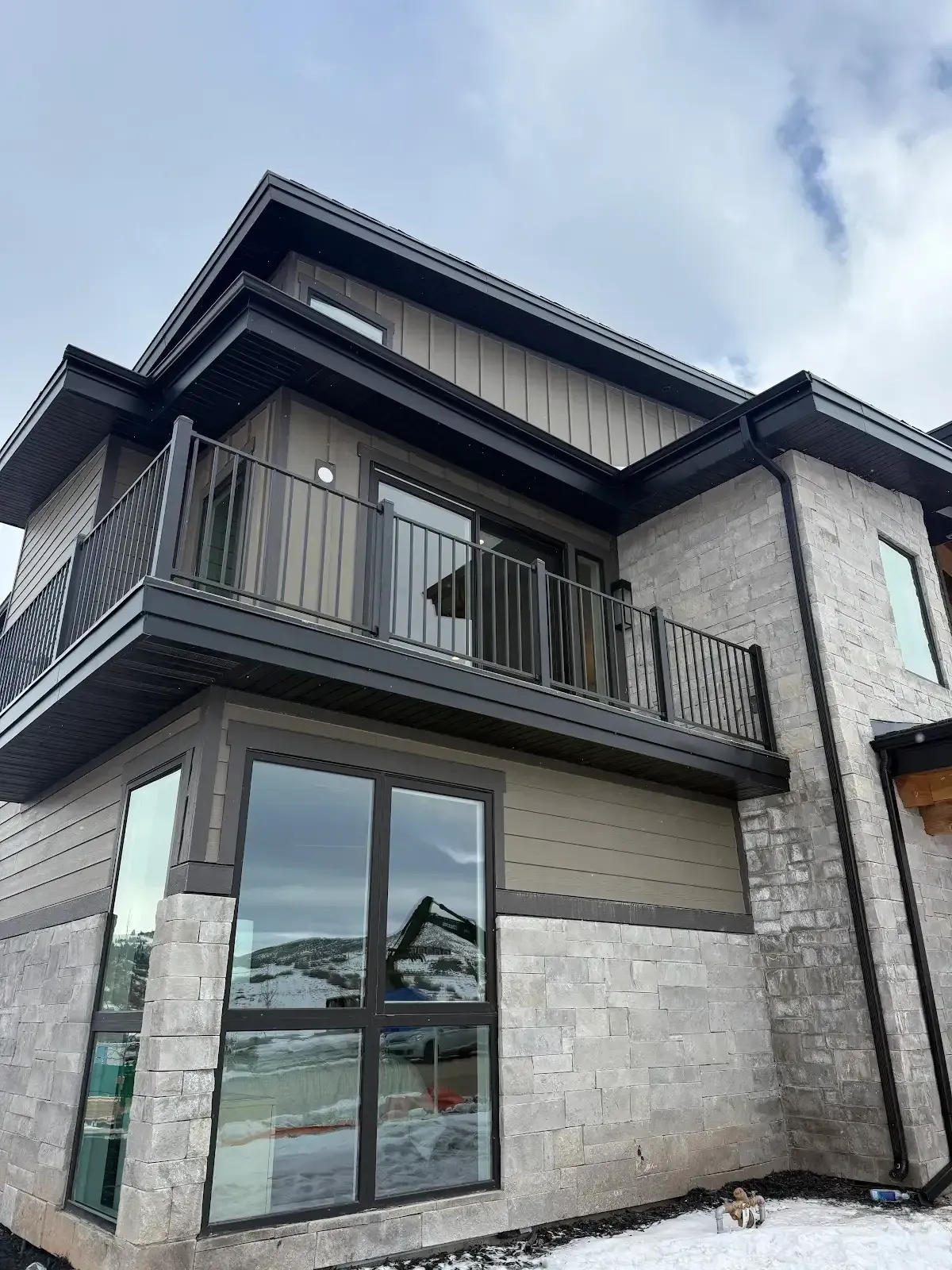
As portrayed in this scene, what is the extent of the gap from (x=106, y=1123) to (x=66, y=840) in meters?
2.42

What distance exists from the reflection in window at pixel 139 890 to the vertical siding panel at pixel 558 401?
18.0 feet

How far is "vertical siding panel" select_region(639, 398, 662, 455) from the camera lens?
33.7 ft

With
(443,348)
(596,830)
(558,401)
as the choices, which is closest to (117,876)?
(596,830)

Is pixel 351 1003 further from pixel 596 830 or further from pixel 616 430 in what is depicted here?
pixel 616 430

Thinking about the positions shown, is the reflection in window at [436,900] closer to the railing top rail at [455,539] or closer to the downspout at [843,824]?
the railing top rail at [455,539]

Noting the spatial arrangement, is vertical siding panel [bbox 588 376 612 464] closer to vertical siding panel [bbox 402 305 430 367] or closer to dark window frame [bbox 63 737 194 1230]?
vertical siding panel [bbox 402 305 430 367]

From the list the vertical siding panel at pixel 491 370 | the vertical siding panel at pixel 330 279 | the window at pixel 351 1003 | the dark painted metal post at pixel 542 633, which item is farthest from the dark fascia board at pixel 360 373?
the window at pixel 351 1003

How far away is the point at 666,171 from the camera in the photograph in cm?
2373

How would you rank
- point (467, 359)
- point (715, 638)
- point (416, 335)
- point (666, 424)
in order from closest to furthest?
point (715, 638) < point (416, 335) < point (467, 359) < point (666, 424)

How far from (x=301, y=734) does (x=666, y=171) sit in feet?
76.3

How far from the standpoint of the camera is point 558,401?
31.0ft

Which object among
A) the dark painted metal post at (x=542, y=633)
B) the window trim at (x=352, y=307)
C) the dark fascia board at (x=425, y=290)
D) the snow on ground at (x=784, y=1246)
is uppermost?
the dark fascia board at (x=425, y=290)

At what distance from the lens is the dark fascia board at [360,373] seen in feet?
20.9

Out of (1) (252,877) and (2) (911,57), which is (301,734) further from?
(2) (911,57)
